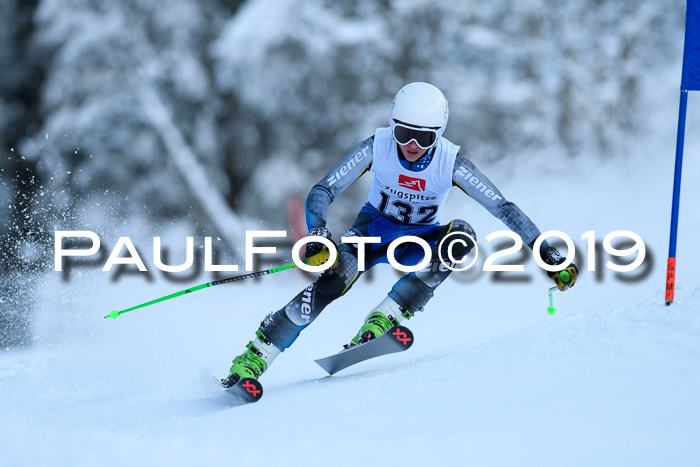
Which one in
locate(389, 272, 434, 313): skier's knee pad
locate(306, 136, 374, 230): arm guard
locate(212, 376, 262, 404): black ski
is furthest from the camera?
locate(389, 272, 434, 313): skier's knee pad

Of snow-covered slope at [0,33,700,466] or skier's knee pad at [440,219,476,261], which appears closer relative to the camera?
snow-covered slope at [0,33,700,466]

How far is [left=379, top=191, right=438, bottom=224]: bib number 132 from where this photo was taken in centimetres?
425

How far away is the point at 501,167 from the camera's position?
1254 cm

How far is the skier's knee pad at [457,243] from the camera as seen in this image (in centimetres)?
414

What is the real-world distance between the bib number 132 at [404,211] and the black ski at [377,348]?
0.69m

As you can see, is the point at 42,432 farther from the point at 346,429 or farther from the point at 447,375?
the point at 447,375

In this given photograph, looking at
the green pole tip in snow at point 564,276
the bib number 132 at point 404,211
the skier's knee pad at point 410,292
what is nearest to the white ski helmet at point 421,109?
the bib number 132 at point 404,211

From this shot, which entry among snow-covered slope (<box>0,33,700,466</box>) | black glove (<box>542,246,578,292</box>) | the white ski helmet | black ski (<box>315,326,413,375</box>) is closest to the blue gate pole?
snow-covered slope (<box>0,33,700,466</box>)

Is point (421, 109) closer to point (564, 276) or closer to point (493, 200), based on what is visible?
point (493, 200)

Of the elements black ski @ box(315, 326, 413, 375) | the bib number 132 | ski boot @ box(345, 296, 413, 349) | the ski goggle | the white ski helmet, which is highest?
the white ski helmet

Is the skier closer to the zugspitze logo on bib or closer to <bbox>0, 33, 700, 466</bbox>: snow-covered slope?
the zugspitze logo on bib

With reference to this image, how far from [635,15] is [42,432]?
475 inches

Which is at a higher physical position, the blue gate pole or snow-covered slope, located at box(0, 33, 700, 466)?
the blue gate pole

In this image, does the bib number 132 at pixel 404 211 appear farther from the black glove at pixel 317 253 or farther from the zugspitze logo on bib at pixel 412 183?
the black glove at pixel 317 253
